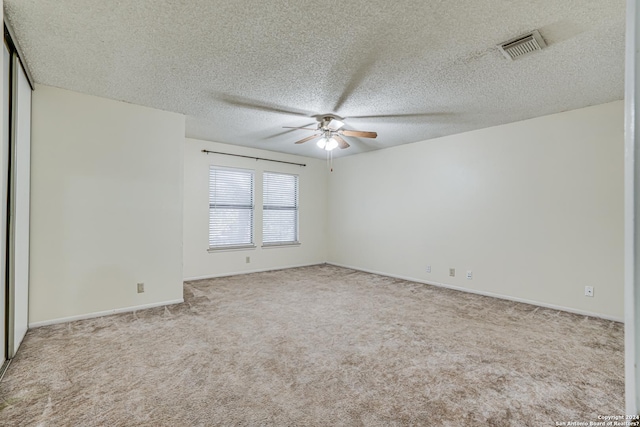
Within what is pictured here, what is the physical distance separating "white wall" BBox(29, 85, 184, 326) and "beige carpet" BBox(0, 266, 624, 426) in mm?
325

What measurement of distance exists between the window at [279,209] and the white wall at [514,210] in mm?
1593

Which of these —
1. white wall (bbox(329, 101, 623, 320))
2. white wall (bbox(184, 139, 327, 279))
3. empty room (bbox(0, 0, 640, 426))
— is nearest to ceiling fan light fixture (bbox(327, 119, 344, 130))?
empty room (bbox(0, 0, 640, 426))

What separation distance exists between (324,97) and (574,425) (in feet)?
10.6

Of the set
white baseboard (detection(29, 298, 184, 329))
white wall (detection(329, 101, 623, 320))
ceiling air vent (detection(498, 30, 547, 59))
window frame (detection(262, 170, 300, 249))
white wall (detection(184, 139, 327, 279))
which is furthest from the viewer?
window frame (detection(262, 170, 300, 249))

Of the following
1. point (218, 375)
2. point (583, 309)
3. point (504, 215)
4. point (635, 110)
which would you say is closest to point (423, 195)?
point (504, 215)

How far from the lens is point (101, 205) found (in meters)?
3.41

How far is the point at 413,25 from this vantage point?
2.10 m

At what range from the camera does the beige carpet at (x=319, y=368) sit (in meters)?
1.84

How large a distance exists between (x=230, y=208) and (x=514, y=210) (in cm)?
455

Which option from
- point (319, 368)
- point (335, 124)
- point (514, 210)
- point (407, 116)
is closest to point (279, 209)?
point (335, 124)

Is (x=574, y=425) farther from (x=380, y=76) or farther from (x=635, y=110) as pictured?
(x=380, y=76)

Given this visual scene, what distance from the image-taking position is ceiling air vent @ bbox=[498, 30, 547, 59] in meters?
2.21

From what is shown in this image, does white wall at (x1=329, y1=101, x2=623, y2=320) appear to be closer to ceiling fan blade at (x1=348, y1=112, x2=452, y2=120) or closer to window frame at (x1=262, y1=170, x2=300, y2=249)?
ceiling fan blade at (x1=348, y1=112, x2=452, y2=120)

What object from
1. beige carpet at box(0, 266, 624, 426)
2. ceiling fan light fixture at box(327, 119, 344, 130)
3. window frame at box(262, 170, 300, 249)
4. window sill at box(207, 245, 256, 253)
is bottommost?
beige carpet at box(0, 266, 624, 426)
